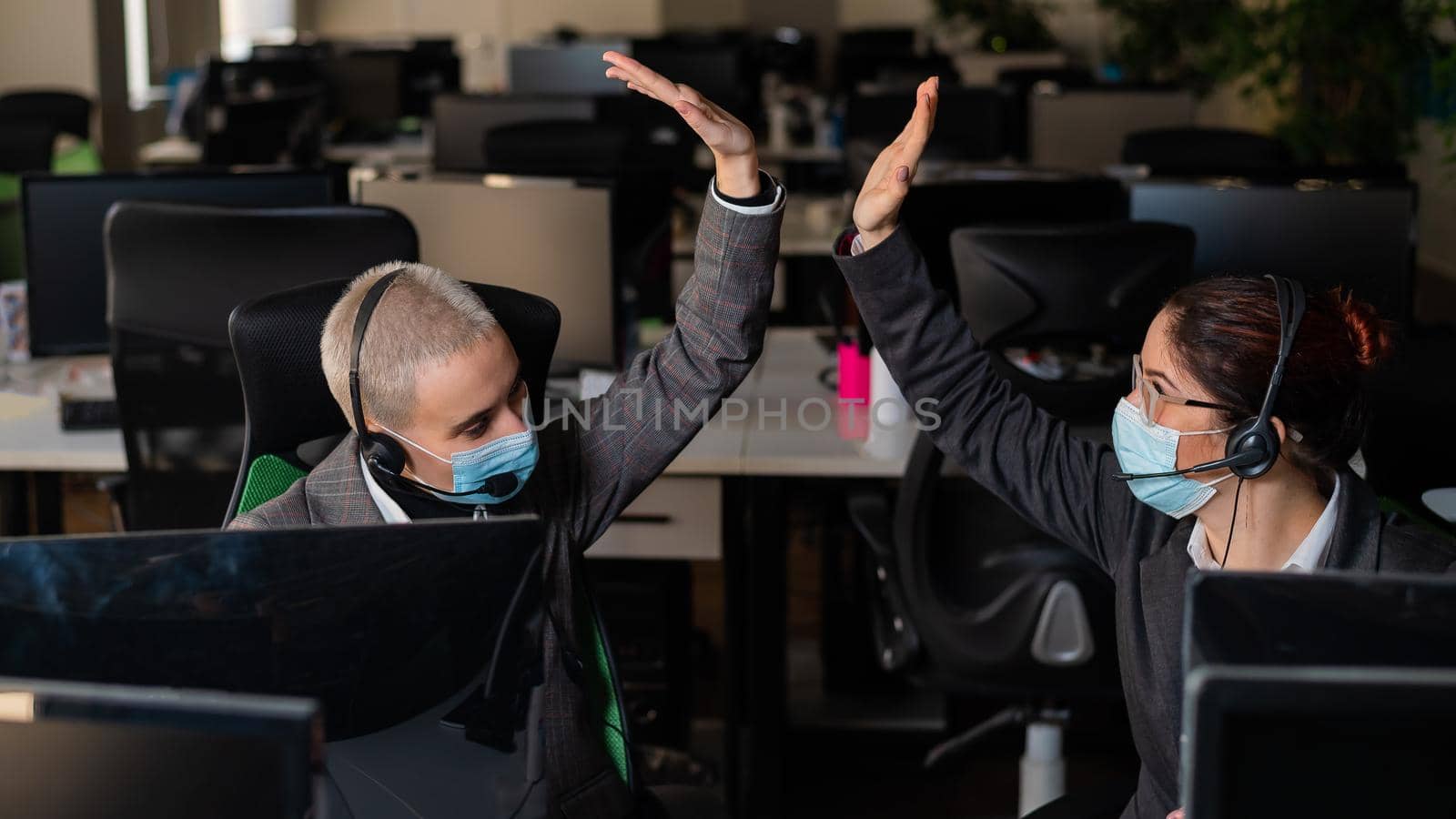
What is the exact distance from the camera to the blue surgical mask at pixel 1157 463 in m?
1.42

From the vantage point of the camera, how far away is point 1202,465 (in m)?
1.39

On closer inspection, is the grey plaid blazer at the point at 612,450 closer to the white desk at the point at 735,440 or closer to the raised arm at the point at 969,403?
the raised arm at the point at 969,403

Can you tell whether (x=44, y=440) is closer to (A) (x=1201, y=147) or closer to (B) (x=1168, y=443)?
(B) (x=1168, y=443)

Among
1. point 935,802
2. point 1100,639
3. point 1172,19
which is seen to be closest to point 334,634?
point 1100,639

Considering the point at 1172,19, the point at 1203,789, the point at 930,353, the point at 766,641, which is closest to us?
the point at 1203,789

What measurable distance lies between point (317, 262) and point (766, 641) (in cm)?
101

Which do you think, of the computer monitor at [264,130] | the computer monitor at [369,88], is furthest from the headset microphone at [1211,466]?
the computer monitor at [369,88]

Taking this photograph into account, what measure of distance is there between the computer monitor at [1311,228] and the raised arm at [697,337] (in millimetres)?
1504

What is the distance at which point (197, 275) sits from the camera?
2.24 metres

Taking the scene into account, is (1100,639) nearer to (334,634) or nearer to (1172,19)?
(334,634)

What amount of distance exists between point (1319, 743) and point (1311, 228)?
2207 millimetres

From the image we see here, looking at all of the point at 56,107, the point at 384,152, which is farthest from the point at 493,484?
the point at 56,107

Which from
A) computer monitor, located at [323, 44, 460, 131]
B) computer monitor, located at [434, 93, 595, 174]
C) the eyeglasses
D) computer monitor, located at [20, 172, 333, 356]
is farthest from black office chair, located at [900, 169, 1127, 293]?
computer monitor, located at [323, 44, 460, 131]

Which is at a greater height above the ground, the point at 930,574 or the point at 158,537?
the point at 158,537
